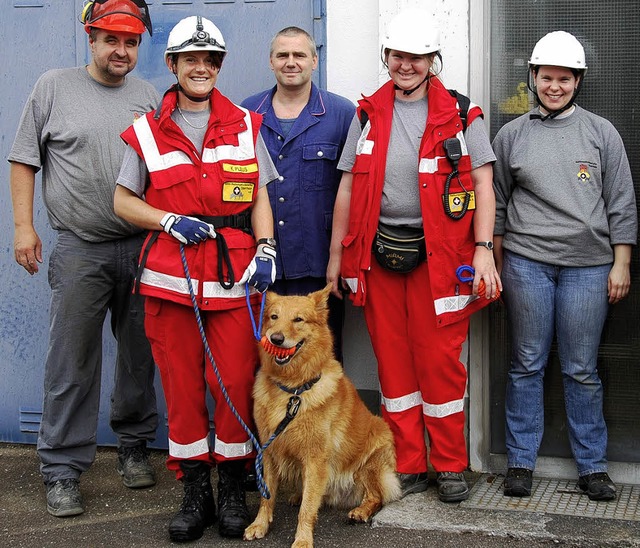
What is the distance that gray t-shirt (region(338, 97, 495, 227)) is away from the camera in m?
4.62

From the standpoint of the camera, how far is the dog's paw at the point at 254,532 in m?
4.36

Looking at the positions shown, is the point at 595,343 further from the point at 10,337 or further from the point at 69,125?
the point at 10,337

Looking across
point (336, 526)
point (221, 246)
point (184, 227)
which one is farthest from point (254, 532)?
point (184, 227)

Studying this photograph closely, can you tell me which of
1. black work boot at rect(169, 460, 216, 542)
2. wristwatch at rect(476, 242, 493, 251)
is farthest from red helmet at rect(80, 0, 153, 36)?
black work boot at rect(169, 460, 216, 542)

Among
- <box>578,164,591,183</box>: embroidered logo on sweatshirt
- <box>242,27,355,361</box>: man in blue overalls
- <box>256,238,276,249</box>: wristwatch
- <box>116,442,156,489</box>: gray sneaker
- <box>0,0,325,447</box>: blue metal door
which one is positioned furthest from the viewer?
<box>0,0,325,447</box>: blue metal door

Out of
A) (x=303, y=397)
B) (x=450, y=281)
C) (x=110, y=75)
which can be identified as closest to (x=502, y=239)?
(x=450, y=281)

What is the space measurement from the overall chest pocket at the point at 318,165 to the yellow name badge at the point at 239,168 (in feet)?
2.01

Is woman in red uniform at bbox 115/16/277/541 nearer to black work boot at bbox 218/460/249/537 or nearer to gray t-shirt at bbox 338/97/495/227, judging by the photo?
black work boot at bbox 218/460/249/537

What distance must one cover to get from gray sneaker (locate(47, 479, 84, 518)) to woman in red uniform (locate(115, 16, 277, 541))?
716mm

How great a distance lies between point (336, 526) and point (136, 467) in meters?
1.32

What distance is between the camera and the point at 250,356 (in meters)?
4.43

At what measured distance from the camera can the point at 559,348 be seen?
4.82 m

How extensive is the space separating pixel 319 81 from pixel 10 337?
8.37 ft

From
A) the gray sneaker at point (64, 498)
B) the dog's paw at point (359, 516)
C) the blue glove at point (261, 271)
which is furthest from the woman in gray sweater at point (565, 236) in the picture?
the gray sneaker at point (64, 498)
